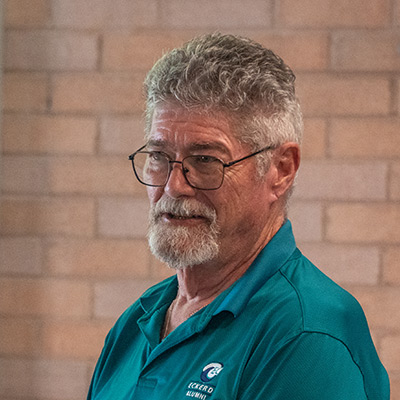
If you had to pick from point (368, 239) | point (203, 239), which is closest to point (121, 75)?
point (368, 239)

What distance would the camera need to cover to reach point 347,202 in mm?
2260

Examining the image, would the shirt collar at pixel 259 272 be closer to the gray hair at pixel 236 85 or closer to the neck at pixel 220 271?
the neck at pixel 220 271

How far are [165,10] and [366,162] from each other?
2.82ft

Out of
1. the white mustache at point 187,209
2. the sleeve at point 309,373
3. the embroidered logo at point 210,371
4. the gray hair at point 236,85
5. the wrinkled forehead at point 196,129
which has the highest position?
the gray hair at point 236,85

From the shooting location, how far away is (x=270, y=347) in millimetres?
1105

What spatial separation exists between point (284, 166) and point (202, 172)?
178 mm

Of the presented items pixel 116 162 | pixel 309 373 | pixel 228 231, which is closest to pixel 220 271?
pixel 228 231

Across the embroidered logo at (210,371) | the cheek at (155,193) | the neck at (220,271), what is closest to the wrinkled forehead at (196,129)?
the cheek at (155,193)

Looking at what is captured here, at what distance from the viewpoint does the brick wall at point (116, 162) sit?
88.7 inches

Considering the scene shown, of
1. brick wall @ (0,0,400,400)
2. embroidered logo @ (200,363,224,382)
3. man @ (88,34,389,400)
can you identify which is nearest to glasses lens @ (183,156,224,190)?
man @ (88,34,389,400)

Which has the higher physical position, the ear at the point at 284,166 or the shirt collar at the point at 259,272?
the ear at the point at 284,166

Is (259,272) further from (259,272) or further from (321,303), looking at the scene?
(321,303)

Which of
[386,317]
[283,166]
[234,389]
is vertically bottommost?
[386,317]

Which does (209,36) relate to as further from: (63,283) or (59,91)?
(63,283)
